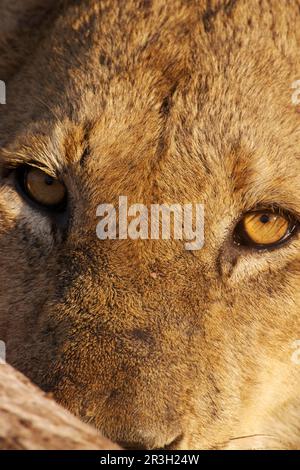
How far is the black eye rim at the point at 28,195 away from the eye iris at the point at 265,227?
2.13 ft

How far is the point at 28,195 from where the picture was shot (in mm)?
2977

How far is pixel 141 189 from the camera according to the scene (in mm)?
2643

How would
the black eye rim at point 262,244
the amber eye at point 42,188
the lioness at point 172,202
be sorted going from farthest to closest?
the amber eye at point 42,188
the black eye rim at point 262,244
the lioness at point 172,202

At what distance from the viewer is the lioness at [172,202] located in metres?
2.52

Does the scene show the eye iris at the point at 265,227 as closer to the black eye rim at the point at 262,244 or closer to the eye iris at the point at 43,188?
the black eye rim at the point at 262,244

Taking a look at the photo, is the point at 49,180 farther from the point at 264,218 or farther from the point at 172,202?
the point at 264,218

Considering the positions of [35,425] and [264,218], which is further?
[264,218]

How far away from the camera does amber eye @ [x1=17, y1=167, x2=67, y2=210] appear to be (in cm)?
288

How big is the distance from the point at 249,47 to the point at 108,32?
493 millimetres

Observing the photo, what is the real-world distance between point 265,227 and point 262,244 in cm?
6

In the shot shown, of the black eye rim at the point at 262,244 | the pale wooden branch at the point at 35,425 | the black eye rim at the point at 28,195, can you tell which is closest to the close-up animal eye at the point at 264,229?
the black eye rim at the point at 262,244

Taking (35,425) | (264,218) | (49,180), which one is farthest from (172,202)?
(35,425)

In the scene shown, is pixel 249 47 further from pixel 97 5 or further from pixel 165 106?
pixel 97 5

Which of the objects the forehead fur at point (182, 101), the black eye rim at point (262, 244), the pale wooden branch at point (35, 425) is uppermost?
the forehead fur at point (182, 101)
